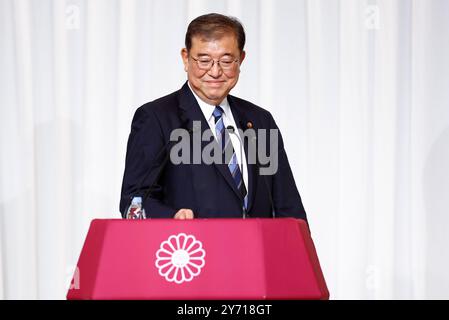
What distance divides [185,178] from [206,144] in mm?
105

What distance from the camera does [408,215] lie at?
352 cm

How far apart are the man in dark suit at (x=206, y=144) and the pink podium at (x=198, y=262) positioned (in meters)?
0.45

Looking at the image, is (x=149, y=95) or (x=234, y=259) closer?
(x=234, y=259)

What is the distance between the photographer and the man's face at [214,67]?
2.14 metres

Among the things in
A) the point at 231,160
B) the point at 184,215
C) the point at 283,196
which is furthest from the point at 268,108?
the point at 184,215

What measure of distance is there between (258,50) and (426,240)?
3.62ft

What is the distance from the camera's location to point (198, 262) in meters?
1.48

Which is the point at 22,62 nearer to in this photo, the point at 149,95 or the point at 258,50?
the point at 149,95

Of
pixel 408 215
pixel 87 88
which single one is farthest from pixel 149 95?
pixel 408 215

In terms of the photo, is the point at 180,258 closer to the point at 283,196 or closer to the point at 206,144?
the point at 206,144

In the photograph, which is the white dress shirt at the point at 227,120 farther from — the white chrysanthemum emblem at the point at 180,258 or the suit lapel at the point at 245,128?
the white chrysanthemum emblem at the point at 180,258

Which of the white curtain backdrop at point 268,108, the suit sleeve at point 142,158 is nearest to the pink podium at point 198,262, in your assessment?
the suit sleeve at point 142,158

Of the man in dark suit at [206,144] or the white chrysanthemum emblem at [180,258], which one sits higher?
the man in dark suit at [206,144]
